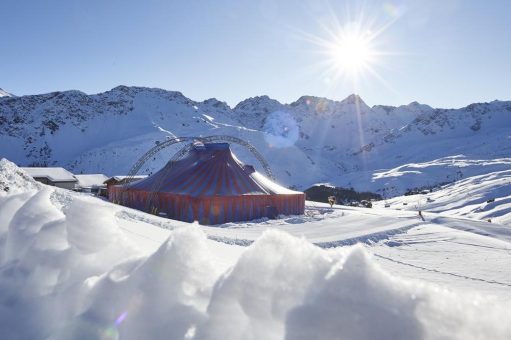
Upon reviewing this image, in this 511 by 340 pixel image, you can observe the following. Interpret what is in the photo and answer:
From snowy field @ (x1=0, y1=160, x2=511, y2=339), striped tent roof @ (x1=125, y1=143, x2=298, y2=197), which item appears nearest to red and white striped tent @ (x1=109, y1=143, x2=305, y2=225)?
striped tent roof @ (x1=125, y1=143, x2=298, y2=197)

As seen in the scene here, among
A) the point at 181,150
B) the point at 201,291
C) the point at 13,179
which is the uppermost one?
the point at 181,150

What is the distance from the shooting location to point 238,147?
91.0m

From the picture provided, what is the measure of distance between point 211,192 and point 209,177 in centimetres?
136

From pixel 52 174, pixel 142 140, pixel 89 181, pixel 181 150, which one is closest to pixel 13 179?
pixel 181 150

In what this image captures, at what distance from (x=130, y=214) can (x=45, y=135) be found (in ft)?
338

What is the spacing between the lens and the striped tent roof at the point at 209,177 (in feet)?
61.5

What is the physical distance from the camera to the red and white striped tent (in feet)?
58.7

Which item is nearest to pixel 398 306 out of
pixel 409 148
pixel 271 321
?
pixel 271 321

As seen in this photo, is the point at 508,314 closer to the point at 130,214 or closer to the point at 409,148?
the point at 130,214

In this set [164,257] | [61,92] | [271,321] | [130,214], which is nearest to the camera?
[271,321]

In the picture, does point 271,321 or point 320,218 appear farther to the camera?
point 320,218

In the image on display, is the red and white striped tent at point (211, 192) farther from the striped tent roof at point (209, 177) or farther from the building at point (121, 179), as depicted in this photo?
the building at point (121, 179)

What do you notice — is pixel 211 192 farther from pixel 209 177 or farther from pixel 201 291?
pixel 201 291

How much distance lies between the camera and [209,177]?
19375mm
